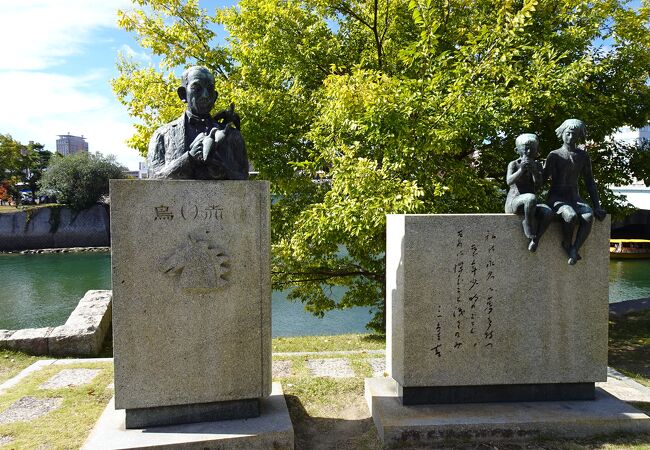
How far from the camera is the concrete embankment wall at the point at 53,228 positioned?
29875 millimetres

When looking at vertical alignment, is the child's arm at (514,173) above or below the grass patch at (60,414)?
above

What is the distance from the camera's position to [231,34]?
8.78 m

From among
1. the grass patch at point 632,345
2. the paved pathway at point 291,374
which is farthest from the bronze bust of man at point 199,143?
the grass patch at point 632,345

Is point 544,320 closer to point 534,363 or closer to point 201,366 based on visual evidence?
point 534,363

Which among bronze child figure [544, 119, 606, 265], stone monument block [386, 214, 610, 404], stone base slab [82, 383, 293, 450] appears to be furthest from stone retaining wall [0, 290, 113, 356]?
bronze child figure [544, 119, 606, 265]

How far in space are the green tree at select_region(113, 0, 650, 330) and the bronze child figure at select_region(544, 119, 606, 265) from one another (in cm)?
131

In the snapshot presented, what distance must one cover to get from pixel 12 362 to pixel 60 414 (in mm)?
2586

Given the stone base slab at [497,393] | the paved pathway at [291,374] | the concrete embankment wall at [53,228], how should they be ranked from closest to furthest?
the stone base slab at [497,393], the paved pathway at [291,374], the concrete embankment wall at [53,228]

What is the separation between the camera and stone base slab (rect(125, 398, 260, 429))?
3.76 meters

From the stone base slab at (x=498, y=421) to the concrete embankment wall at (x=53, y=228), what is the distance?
31095 mm

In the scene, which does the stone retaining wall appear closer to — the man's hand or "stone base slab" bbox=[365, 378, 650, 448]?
the man's hand

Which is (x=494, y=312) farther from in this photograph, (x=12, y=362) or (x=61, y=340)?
(x=12, y=362)

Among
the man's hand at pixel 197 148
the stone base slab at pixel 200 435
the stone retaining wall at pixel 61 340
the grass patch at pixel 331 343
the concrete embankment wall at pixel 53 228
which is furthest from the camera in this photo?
the concrete embankment wall at pixel 53 228

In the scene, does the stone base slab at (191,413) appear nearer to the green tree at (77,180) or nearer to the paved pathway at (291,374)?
the paved pathway at (291,374)
